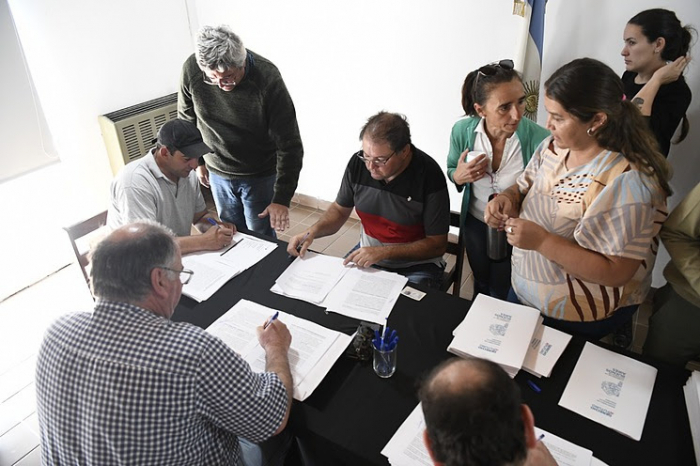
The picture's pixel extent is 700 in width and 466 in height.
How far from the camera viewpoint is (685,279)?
5.59 feet

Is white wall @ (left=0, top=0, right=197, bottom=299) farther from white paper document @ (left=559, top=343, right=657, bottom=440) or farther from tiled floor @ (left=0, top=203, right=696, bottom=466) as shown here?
white paper document @ (left=559, top=343, right=657, bottom=440)

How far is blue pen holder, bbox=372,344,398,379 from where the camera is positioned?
1508mm

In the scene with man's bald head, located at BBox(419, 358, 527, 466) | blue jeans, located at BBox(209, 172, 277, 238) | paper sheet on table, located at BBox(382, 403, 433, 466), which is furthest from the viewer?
blue jeans, located at BBox(209, 172, 277, 238)

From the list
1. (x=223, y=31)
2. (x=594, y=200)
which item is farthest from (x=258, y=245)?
(x=594, y=200)

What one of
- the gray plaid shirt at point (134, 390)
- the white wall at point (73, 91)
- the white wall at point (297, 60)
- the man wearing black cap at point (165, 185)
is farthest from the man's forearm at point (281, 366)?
the white wall at point (73, 91)

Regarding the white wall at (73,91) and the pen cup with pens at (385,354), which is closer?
the pen cup with pens at (385,354)

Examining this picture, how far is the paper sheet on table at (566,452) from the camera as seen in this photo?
1.25m

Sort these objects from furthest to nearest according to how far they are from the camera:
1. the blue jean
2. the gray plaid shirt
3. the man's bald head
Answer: the blue jean
the gray plaid shirt
the man's bald head

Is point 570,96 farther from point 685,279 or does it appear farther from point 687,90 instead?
point 687,90

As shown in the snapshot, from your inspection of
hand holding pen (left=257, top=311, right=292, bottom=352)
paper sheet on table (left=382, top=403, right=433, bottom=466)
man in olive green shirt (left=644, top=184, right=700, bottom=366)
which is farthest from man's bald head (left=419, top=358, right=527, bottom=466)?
man in olive green shirt (left=644, top=184, right=700, bottom=366)

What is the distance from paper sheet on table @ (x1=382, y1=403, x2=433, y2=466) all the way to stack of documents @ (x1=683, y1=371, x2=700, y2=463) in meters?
0.72

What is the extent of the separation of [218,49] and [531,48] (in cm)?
180

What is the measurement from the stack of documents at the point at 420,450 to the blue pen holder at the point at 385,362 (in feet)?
0.65

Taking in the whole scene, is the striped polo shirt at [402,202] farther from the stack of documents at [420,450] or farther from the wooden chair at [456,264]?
the stack of documents at [420,450]
